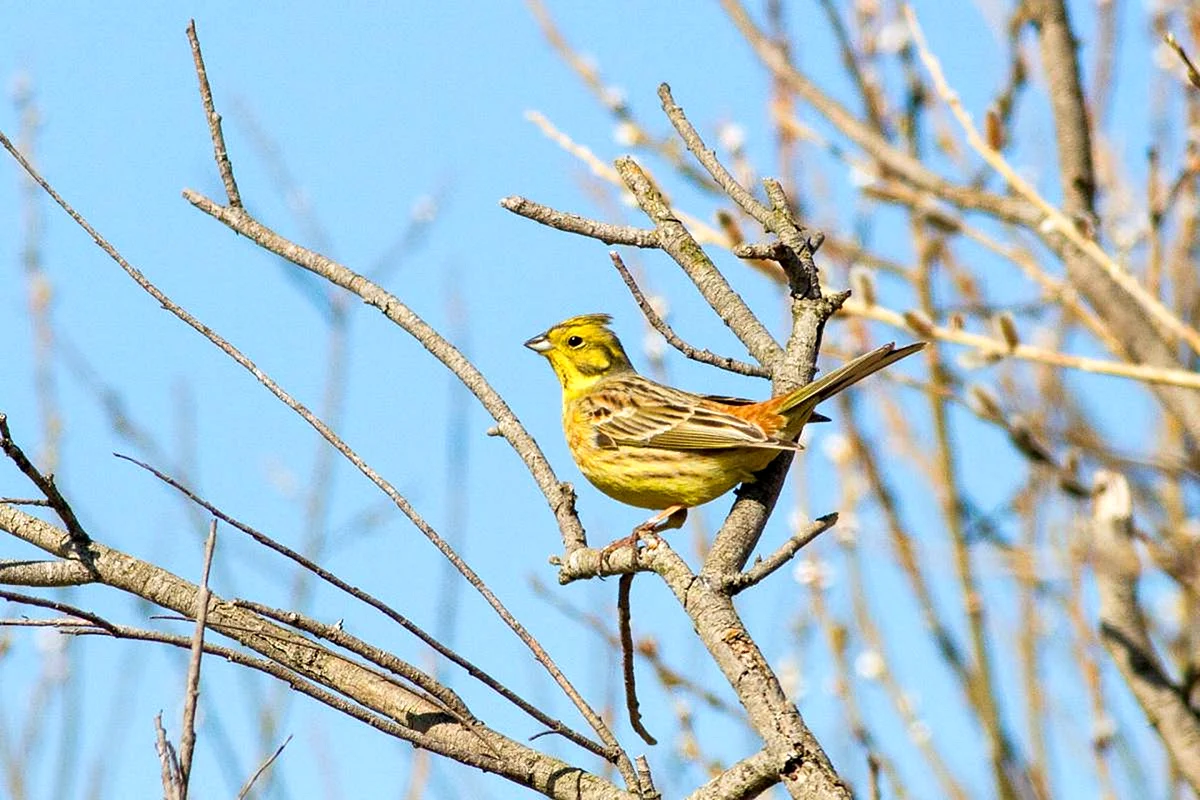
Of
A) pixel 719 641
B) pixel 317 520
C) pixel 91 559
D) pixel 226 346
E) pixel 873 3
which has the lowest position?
pixel 719 641

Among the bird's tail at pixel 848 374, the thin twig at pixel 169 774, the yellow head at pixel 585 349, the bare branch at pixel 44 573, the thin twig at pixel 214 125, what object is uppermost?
the yellow head at pixel 585 349

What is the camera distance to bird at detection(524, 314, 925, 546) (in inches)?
167

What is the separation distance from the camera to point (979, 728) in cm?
544

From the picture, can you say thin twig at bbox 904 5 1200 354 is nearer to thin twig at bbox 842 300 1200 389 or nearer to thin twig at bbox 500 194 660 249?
thin twig at bbox 842 300 1200 389

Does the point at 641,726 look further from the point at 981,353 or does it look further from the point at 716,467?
the point at 981,353

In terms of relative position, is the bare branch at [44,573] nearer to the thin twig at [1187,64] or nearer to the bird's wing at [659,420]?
the bird's wing at [659,420]

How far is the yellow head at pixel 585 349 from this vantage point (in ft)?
21.4

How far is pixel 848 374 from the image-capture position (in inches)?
161

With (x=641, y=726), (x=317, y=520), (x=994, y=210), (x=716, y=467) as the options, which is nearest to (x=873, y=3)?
(x=994, y=210)

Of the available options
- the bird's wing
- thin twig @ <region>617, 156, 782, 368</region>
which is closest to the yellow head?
the bird's wing

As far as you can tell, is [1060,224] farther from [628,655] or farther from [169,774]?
[169,774]

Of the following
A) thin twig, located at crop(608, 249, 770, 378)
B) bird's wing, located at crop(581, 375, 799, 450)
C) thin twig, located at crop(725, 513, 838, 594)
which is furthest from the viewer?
bird's wing, located at crop(581, 375, 799, 450)

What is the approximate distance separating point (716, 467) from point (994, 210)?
147 cm

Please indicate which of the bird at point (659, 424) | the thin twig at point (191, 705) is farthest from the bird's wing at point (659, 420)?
the thin twig at point (191, 705)
